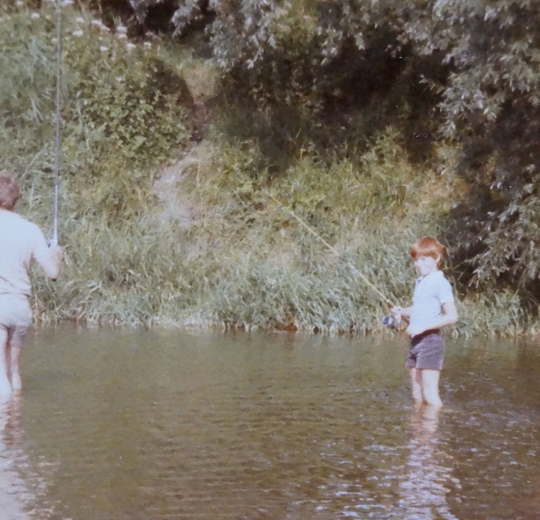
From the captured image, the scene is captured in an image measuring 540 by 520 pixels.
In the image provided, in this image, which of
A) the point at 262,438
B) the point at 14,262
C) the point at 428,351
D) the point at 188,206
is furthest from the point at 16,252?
the point at 188,206

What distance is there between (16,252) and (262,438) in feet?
6.90

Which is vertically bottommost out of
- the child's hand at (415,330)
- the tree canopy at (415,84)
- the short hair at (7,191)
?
the child's hand at (415,330)

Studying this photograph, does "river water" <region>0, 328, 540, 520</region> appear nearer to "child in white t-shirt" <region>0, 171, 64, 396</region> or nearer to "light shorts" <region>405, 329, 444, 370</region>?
"light shorts" <region>405, 329, 444, 370</region>

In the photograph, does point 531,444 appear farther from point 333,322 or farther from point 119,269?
point 119,269

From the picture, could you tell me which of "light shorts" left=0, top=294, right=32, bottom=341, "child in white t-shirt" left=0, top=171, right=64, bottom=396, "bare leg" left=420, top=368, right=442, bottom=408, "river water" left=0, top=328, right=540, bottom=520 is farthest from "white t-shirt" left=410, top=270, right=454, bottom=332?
"light shorts" left=0, top=294, right=32, bottom=341

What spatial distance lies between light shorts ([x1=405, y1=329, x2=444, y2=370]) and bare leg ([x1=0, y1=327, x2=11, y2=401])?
2.81m

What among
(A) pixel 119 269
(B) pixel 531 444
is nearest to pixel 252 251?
(A) pixel 119 269

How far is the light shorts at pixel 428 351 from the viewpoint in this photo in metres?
6.58

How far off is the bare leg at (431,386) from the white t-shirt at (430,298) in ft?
1.15

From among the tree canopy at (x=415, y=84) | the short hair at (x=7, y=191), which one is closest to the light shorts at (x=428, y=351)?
the short hair at (x=7, y=191)

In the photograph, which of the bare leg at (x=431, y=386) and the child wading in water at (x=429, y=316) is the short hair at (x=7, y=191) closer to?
the child wading in water at (x=429, y=316)

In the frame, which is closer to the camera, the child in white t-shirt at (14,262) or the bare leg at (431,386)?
the child in white t-shirt at (14,262)

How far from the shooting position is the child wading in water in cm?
657

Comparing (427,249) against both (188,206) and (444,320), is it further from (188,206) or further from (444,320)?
(188,206)
